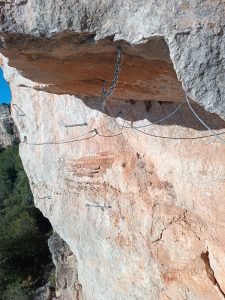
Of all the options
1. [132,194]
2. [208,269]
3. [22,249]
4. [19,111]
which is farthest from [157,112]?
[22,249]

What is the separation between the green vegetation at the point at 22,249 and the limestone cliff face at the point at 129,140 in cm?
761

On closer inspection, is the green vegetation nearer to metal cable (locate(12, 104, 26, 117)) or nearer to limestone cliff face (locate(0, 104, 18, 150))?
metal cable (locate(12, 104, 26, 117))

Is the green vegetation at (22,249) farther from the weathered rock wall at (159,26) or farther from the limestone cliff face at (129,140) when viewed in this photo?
the weathered rock wall at (159,26)

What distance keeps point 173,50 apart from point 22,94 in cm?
543

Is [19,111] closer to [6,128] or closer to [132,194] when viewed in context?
[132,194]

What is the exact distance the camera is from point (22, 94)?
23.4ft

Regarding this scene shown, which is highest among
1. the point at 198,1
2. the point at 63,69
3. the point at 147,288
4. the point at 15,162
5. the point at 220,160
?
the point at 198,1

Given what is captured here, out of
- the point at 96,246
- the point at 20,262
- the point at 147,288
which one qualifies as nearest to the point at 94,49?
the point at 147,288

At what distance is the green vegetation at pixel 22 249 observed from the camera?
46.9 ft

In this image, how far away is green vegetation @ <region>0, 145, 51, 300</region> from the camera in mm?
14281

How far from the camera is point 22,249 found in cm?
1564

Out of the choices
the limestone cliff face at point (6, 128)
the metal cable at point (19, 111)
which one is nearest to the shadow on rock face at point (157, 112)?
the metal cable at point (19, 111)

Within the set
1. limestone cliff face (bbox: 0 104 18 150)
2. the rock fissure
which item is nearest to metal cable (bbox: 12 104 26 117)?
the rock fissure

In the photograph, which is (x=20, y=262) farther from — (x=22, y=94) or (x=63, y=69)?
(x=63, y=69)
